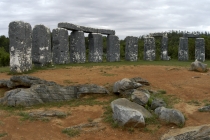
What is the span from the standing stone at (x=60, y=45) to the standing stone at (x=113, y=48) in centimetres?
590

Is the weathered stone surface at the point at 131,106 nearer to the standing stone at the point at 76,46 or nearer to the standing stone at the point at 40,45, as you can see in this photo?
the standing stone at the point at 40,45

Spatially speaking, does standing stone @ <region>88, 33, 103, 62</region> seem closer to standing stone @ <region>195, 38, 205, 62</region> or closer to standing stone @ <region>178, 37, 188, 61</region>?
standing stone @ <region>178, 37, 188, 61</region>

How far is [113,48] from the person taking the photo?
25.4 m

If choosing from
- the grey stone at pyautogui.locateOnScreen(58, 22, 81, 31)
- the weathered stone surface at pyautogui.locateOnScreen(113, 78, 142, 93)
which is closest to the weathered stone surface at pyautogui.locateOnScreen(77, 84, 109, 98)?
the weathered stone surface at pyautogui.locateOnScreen(113, 78, 142, 93)

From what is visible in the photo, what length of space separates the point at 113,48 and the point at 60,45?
6.87m

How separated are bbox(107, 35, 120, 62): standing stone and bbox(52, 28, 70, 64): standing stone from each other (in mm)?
5904

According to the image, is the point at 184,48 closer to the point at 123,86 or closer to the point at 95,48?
the point at 95,48

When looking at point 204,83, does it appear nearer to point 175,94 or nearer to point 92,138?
point 175,94

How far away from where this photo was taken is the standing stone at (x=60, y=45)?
64.8 feet

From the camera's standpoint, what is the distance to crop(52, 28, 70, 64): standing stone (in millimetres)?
19750

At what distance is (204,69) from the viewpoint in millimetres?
15062

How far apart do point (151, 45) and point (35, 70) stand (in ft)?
45.9

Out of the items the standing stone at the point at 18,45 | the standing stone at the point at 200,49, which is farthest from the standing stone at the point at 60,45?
the standing stone at the point at 200,49

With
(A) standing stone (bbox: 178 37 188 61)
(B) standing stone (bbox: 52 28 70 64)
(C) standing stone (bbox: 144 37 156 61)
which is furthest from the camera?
(A) standing stone (bbox: 178 37 188 61)
